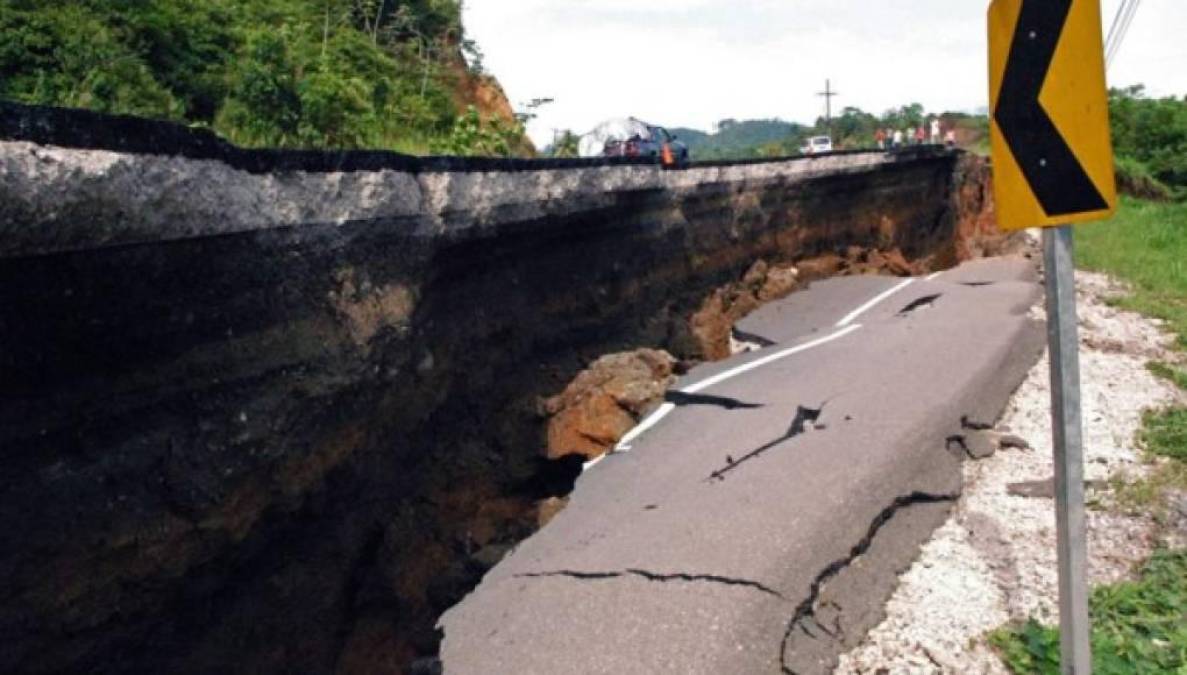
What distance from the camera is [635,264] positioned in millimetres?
8258

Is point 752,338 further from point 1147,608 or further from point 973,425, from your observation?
point 1147,608

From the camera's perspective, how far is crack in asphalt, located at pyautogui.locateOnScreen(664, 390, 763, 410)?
698cm

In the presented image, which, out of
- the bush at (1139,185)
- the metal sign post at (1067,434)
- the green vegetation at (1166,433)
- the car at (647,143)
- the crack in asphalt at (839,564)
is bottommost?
the bush at (1139,185)

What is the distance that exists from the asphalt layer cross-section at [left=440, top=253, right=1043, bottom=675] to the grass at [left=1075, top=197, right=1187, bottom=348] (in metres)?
4.16

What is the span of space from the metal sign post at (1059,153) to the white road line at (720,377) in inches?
154

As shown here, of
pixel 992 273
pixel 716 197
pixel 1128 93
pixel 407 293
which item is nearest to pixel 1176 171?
pixel 1128 93

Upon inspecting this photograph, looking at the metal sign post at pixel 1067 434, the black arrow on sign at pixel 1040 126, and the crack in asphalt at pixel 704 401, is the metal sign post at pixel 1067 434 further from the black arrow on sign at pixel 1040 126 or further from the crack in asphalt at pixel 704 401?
the crack in asphalt at pixel 704 401

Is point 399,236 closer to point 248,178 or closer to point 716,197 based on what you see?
point 248,178

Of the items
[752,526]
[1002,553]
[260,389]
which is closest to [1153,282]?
[1002,553]

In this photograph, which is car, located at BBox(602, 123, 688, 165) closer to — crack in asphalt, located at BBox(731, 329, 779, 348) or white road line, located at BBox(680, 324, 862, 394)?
crack in asphalt, located at BBox(731, 329, 779, 348)

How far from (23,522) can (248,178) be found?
1386 mm

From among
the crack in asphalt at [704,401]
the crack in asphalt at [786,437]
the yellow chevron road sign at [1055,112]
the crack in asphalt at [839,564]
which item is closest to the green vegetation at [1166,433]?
the crack in asphalt at [839,564]

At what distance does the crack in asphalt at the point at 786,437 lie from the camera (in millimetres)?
5670

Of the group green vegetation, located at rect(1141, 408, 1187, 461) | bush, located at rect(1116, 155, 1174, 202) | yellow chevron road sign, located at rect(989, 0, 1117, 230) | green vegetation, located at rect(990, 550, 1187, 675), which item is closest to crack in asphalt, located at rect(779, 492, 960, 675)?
green vegetation, located at rect(990, 550, 1187, 675)
